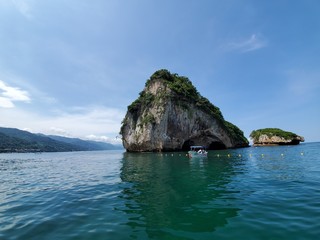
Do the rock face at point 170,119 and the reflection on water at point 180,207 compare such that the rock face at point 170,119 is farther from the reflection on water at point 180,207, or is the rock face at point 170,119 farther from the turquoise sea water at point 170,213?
the turquoise sea water at point 170,213

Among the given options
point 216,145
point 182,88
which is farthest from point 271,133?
point 182,88

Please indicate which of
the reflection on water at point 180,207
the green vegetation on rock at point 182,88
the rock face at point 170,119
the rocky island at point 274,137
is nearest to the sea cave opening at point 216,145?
the rock face at point 170,119

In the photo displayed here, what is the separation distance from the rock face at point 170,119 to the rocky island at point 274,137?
130 feet

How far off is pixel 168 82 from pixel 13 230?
234ft

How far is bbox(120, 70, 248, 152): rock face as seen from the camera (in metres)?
72.2

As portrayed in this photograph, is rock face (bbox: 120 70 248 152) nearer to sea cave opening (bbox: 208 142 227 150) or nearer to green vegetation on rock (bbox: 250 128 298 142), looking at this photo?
sea cave opening (bbox: 208 142 227 150)

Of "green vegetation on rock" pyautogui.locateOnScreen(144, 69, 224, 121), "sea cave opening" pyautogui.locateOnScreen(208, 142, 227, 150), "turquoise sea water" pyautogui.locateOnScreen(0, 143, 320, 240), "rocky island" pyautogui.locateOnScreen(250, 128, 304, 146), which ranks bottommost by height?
"turquoise sea water" pyautogui.locateOnScreen(0, 143, 320, 240)

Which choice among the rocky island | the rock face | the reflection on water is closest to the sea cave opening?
the rock face

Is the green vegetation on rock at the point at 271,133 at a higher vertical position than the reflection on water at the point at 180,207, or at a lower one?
higher

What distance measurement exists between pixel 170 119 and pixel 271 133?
229ft

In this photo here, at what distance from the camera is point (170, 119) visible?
72812 millimetres

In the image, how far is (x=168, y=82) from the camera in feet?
252

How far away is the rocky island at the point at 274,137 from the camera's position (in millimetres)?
108438

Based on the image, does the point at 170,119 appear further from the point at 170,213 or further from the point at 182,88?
the point at 170,213
